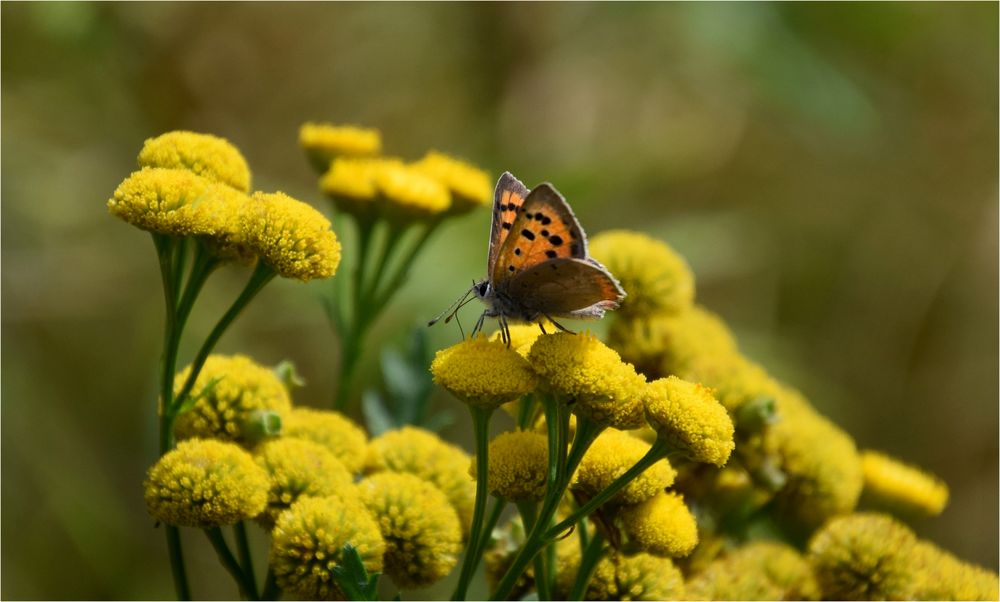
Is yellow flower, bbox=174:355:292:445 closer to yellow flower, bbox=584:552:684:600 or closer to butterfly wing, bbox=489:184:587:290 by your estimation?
butterfly wing, bbox=489:184:587:290

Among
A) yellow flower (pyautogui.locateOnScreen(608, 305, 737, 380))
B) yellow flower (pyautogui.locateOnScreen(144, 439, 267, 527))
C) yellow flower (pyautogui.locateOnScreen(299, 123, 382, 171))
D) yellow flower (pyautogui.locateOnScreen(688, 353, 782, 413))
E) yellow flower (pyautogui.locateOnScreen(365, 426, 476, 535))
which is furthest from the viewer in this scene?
yellow flower (pyautogui.locateOnScreen(299, 123, 382, 171))

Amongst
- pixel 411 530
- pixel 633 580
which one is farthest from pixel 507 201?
pixel 633 580

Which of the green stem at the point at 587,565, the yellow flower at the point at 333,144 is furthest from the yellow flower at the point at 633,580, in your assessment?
the yellow flower at the point at 333,144

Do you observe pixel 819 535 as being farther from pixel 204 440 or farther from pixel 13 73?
pixel 13 73

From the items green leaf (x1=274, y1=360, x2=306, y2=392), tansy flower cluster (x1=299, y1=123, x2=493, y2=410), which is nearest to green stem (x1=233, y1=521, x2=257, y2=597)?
green leaf (x1=274, y1=360, x2=306, y2=392)

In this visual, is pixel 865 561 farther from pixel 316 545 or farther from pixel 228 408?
pixel 228 408

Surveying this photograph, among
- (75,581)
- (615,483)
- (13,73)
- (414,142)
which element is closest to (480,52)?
(414,142)
